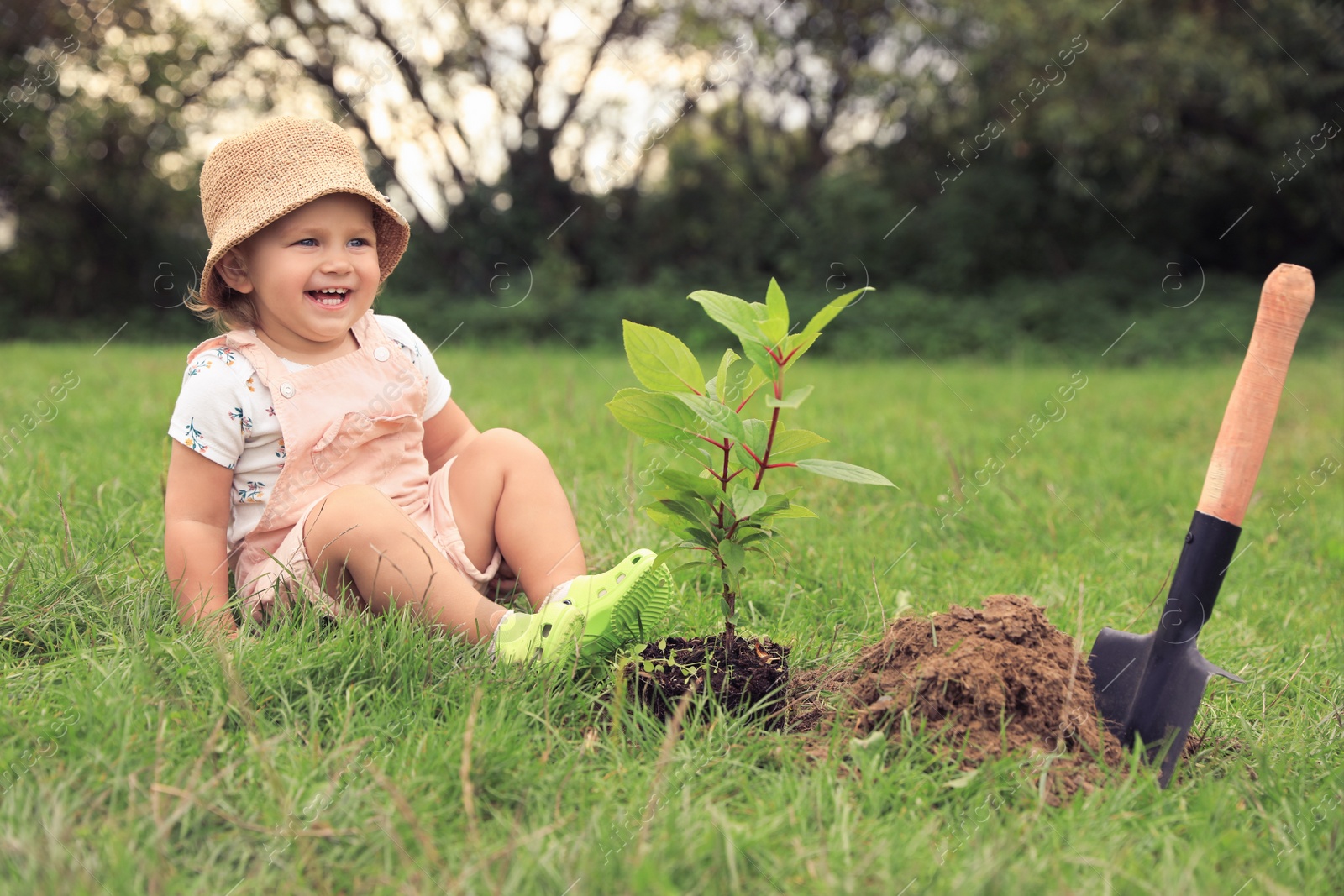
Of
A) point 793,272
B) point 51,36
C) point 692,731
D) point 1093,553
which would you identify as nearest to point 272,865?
point 692,731

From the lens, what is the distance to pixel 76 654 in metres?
1.70

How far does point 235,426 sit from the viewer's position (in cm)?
192

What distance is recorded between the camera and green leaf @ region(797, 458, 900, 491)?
1479 mm

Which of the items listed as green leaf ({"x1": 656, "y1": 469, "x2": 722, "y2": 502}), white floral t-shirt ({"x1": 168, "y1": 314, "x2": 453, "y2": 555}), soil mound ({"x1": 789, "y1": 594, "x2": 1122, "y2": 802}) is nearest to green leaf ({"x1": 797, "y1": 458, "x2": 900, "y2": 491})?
green leaf ({"x1": 656, "y1": 469, "x2": 722, "y2": 502})

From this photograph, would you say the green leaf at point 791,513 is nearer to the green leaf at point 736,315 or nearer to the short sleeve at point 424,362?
the green leaf at point 736,315

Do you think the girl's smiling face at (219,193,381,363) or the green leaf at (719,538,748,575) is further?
the girl's smiling face at (219,193,381,363)

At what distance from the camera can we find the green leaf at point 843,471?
1.48 m

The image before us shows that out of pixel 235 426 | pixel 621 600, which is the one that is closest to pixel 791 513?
pixel 621 600

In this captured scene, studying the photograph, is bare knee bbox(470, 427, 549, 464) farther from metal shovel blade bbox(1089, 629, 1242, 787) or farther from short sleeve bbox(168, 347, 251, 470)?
metal shovel blade bbox(1089, 629, 1242, 787)

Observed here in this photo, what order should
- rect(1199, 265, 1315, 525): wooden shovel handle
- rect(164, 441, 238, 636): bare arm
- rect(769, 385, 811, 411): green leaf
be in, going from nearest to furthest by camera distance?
rect(769, 385, 811, 411): green leaf < rect(1199, 265, 1315, 525): wooden shovel handle < rect(164, 441, 238, 636): bare arm

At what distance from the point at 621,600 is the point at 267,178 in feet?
3.50

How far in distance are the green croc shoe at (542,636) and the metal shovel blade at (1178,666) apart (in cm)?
93

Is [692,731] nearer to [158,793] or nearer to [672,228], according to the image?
[158,793]

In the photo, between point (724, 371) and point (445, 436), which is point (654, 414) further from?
point (445, 436)
